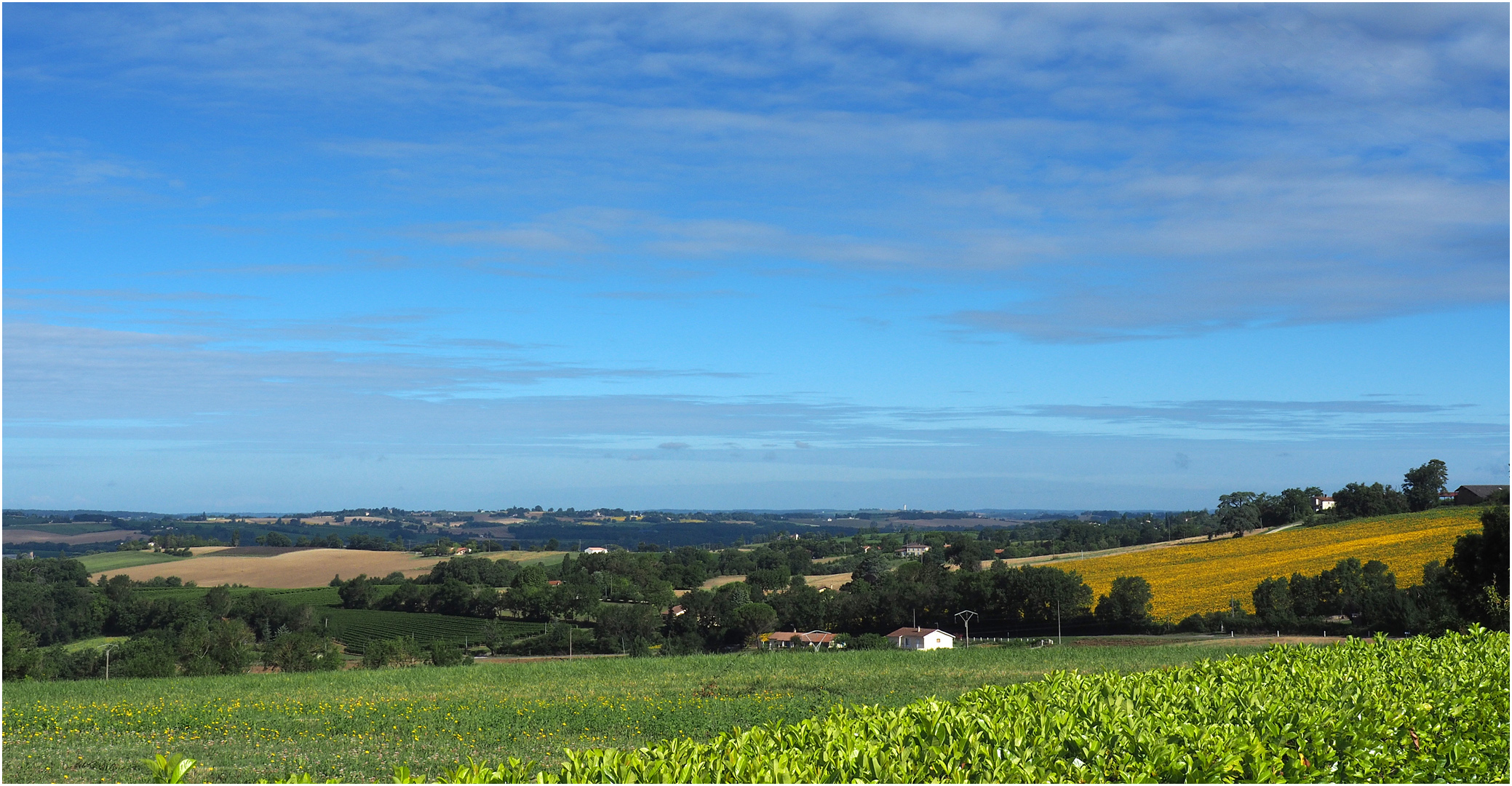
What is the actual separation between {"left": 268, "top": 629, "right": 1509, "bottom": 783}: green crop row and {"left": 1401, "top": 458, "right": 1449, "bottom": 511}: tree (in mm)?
90931

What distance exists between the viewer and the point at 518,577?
302ft

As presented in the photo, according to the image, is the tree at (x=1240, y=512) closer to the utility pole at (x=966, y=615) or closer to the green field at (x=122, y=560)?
the utility pole at (x=966, y=615)

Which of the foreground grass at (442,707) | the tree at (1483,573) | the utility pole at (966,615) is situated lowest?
the utility pole at (966,615)

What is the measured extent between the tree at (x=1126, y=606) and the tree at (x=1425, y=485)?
4481cm

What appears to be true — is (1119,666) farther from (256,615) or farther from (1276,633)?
(256,615)

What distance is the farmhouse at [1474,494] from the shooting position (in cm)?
8112

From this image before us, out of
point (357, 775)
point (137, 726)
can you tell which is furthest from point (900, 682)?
point (137, 726)

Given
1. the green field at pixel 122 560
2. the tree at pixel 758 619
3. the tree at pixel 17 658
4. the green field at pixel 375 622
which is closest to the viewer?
the tree at pixel 17 658

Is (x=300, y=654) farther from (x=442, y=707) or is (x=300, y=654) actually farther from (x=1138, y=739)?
(x=1138, y=739)

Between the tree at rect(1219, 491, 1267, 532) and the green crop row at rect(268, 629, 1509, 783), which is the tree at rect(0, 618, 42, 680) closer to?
the green crop row at rect(268, 629, 1509, 783)

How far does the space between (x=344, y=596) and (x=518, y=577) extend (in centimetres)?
1727

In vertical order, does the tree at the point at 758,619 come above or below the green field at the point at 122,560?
above

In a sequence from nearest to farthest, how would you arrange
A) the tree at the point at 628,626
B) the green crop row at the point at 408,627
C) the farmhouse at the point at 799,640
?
the farmhouse at the point at 799,640
the tree at the point at 628,626
the green crop row at the point at 408,627

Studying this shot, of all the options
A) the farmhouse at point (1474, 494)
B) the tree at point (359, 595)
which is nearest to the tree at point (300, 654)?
the tree at point (359, 595)
